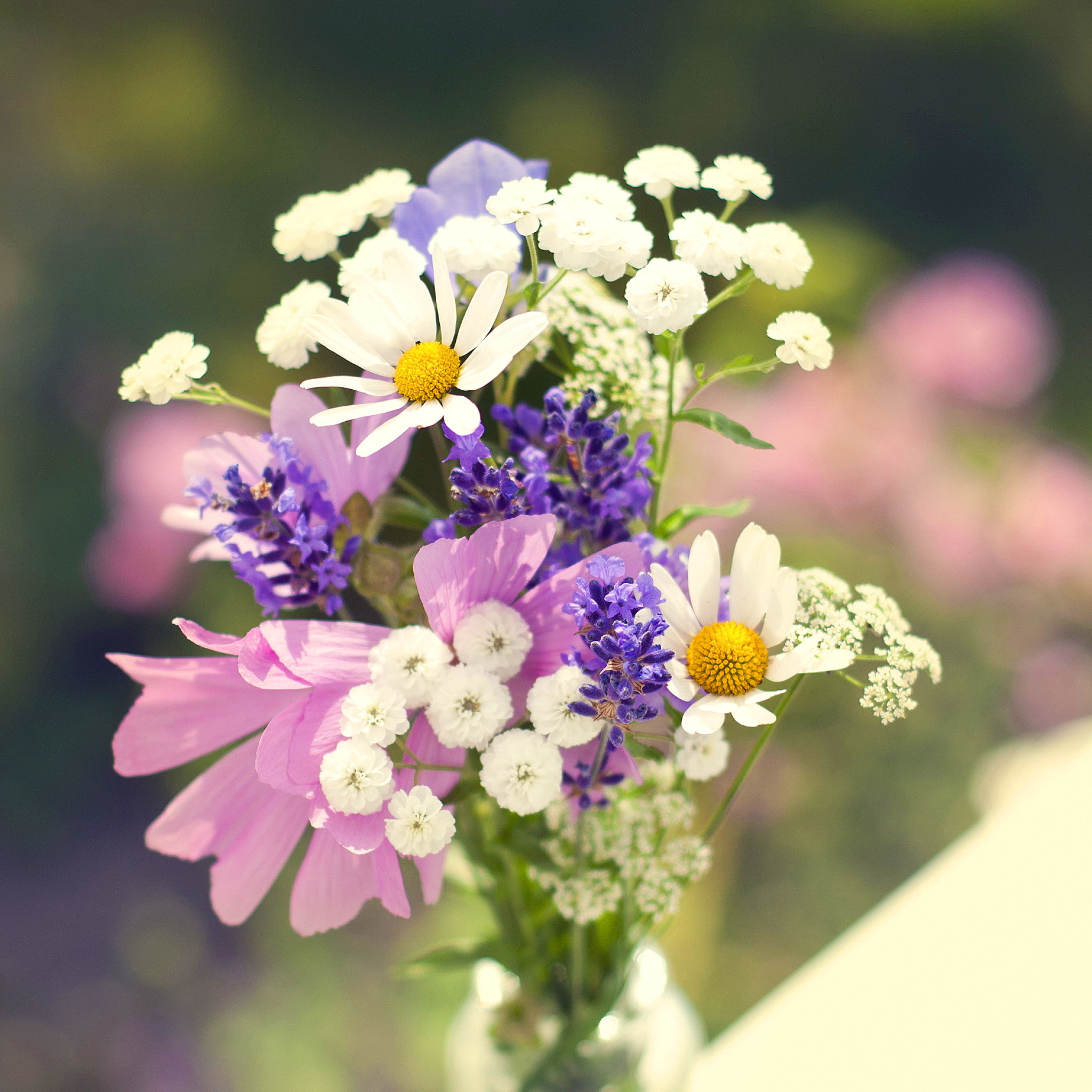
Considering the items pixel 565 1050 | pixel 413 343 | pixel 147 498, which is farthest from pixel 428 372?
pixel 147 498

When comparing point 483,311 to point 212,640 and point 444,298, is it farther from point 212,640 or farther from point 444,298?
point 212,640

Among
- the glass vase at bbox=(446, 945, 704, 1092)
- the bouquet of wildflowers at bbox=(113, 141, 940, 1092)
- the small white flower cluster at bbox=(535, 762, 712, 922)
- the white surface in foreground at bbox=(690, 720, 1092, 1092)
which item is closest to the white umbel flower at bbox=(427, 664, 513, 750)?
the bouquet of wildflowers at bbox=(113, 141, 940, 1092)

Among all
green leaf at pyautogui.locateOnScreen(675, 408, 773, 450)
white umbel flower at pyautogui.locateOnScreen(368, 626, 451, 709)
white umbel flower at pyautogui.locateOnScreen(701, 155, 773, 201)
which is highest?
white umbel flower at pyautogui.locateOnScreen(701, 155, 773, 201)

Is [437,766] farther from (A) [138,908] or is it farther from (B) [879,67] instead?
(B) [879,67]

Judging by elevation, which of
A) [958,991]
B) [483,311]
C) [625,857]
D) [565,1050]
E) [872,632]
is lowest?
[958,991]

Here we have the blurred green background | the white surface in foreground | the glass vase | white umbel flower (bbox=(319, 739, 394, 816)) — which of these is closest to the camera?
white umbel flower (bbox=(319, 739, 394, 816))

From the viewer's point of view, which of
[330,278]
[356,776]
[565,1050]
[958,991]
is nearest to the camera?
[356,776]

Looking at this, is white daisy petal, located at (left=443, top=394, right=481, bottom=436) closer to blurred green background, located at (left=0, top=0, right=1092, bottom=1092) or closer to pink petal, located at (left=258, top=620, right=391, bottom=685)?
pink petal, located at (left=258, top=620, right=391, bottom=685)

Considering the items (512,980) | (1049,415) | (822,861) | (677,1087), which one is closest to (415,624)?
(512,980)
